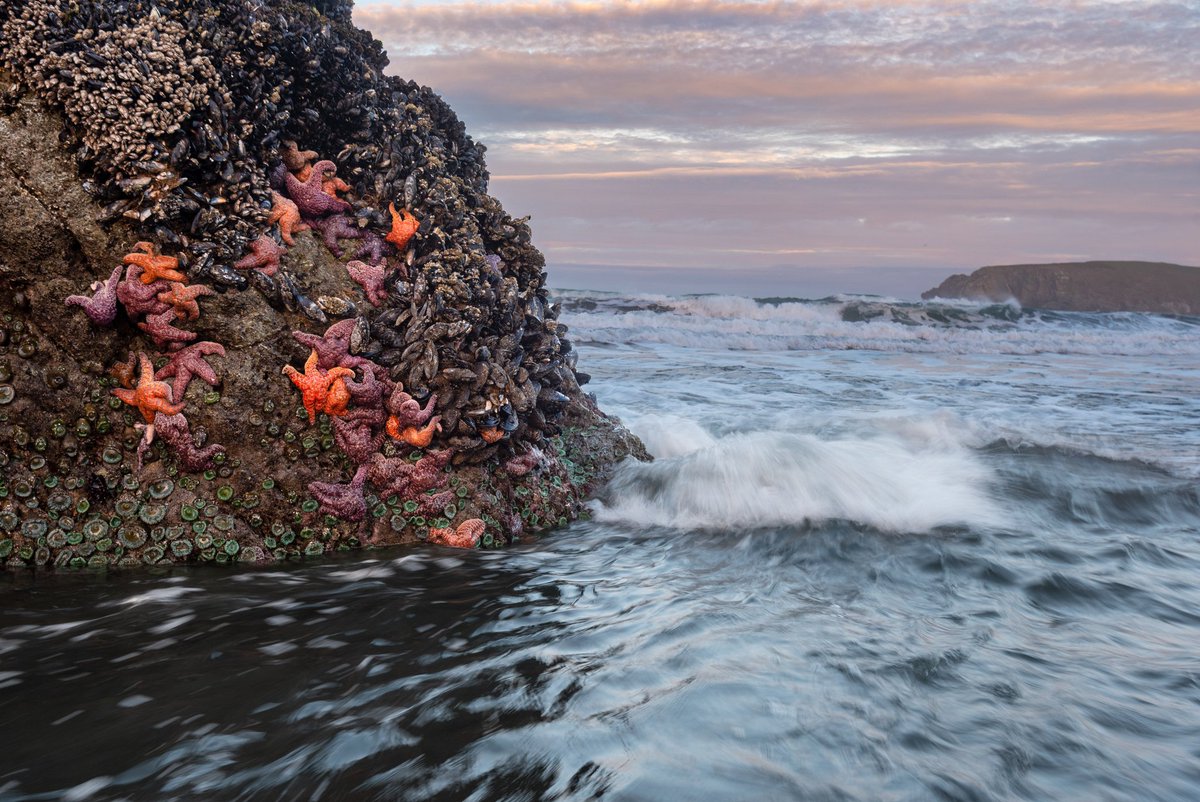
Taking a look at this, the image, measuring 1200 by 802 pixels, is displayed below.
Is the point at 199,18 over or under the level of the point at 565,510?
over

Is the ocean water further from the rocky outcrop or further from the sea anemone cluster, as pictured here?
the rocky outcrop

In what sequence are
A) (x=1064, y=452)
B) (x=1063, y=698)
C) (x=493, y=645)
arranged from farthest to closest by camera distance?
1. (x=1064, y=452)
2. (x=493, y=645)
3. (x=1063, y=698)

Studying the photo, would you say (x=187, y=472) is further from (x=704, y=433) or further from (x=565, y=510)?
(x=704, y=433)

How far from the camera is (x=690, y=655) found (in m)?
3.72

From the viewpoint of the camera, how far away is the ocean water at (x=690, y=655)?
284 centimetres

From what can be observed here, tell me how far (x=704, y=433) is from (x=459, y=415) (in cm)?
427

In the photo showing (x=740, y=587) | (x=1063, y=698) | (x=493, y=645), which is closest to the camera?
(x=1063, y=698)

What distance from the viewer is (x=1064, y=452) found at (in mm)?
8555

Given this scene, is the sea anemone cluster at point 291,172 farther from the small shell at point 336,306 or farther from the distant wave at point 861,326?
the distant wave at point 861,326

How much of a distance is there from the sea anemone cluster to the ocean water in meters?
1.22

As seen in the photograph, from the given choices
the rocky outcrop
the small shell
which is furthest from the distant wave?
the small shell

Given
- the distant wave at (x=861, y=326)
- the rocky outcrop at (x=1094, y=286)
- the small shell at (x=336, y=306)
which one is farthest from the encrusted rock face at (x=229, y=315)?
the rocky outcrop at (x=1094, y=286)

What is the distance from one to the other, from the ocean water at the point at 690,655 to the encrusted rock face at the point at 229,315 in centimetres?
42

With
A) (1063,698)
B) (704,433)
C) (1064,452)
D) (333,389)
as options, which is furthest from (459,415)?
(1064,452)
